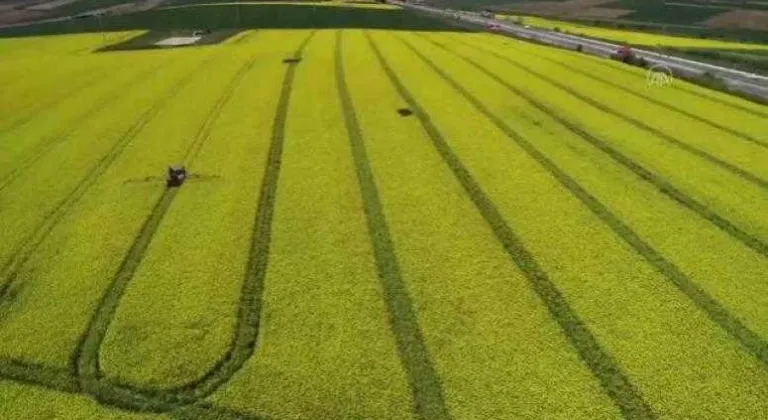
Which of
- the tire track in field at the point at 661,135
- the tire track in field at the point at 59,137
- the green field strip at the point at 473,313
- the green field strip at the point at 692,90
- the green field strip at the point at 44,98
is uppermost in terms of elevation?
the green field strip at the point at 692,90

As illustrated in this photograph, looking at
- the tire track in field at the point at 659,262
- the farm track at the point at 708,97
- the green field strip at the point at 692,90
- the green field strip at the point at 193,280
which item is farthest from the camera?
the green field strip at the point at 692,90

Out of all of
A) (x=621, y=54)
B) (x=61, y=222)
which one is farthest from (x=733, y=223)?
(x=621, y=54)

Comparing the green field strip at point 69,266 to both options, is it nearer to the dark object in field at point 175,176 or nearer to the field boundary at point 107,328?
the field boundary at point 107,328

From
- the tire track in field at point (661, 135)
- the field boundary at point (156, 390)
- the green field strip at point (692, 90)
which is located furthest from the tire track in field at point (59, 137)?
the green field strip at point (692, 90)

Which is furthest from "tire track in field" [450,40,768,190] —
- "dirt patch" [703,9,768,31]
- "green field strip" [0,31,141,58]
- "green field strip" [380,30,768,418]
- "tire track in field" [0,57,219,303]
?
"dirt patch" [703,9,768,31]

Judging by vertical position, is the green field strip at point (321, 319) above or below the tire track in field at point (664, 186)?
below

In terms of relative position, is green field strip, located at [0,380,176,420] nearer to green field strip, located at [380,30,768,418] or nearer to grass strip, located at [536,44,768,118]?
green field strip, located at [380,30,768,418]

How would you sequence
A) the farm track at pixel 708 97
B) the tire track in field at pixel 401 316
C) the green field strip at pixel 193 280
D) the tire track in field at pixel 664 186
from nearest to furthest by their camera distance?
the tire track in field at pixel 401 316 → the green field strip at pixel 193 280 → the tire track in field at pixel 664 186 → the farm track at pixel 708 97
